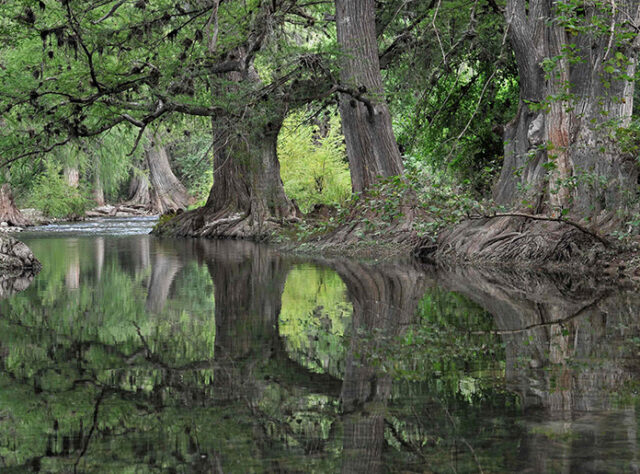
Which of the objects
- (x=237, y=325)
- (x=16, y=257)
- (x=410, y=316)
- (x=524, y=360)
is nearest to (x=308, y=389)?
(x=524, y=360)

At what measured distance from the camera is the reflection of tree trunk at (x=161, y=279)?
663 centimetres

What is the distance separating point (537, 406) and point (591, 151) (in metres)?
7.10

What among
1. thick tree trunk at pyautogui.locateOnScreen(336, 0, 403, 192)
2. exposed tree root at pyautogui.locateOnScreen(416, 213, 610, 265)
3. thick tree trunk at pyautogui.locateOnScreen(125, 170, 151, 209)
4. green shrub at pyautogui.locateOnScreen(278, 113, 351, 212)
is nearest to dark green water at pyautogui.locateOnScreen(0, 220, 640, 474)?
exposed tree root at pyautogui.locateOnScreen(416, 213, 610, 265)

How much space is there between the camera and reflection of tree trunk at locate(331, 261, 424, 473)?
2350mm

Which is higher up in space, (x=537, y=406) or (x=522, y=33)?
(x=522, y=33)

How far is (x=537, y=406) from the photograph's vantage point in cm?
278

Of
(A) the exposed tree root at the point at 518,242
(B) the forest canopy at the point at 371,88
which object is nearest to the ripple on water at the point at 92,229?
(B) the forest canopy at the point at 371,88

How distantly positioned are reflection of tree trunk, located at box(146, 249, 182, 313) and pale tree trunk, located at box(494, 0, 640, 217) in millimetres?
3804

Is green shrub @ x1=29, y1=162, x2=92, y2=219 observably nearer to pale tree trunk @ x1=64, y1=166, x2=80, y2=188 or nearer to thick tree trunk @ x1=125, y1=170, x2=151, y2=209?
pale tree trunk @ x1=64, y1=166, x2=80, y2=188

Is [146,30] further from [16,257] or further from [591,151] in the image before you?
[591,151]

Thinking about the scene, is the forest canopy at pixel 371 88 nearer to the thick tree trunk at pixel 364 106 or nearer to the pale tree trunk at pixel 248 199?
the thick tree trunk at pixel 364 106

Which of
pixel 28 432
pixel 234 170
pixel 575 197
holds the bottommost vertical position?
pixel 28 432

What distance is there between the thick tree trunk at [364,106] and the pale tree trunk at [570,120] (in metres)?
2.71

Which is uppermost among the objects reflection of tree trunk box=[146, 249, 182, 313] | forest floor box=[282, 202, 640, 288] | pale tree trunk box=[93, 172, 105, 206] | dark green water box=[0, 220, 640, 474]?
pale tree trunk box=[93, 172, 105, 206]
